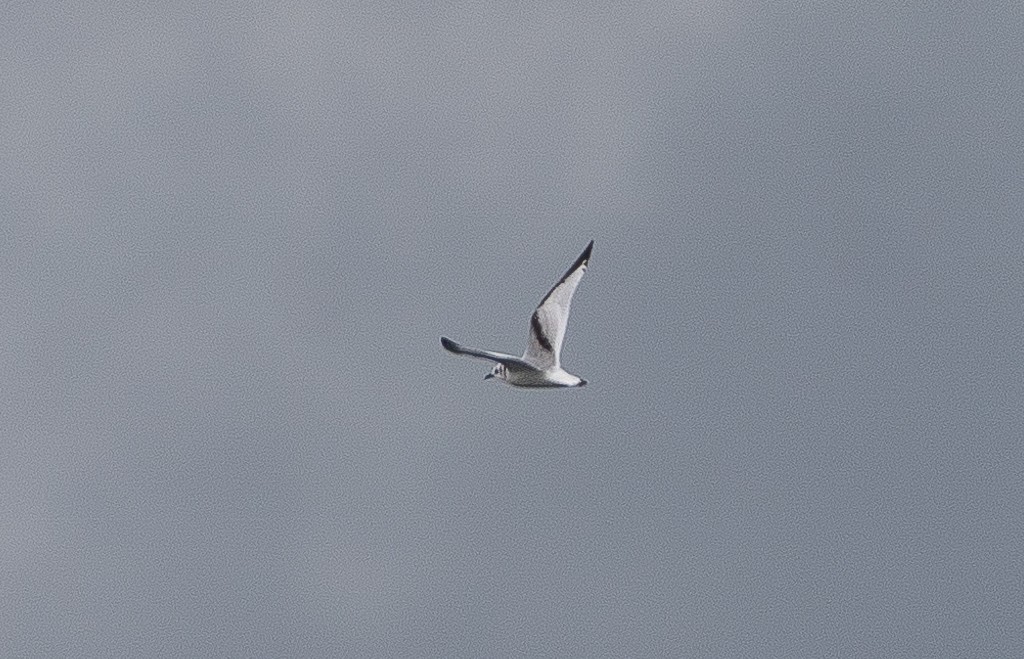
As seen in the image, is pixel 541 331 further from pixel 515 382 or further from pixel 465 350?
pixel 465 350

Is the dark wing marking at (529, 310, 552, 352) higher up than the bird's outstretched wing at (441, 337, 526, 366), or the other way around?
the dark wing marking at (529, 310, 552, 352)

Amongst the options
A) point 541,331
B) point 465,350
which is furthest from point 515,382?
point 465,350

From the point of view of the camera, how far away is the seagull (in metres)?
65.6

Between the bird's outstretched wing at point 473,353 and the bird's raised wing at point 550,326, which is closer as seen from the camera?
the bird's outstretched wing at point 473,353

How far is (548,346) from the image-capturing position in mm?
67500

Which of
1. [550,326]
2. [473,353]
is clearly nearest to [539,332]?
[550,326]

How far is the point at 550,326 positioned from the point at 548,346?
0.96 metres

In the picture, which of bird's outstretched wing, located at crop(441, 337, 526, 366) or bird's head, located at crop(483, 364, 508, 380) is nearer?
bird's outstretched wing, located at crop(441, 337, 526, 366)

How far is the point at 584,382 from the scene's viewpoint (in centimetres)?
6353

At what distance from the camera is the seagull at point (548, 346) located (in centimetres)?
6562

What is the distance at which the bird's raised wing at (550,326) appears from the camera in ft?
220

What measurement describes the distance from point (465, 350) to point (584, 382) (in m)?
6.49

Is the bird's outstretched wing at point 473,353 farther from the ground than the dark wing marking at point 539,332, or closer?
closer

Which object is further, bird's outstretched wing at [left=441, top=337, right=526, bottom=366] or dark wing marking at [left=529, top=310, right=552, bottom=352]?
dark wing marking at [left=529, top=310, right=552, bottom=352]
